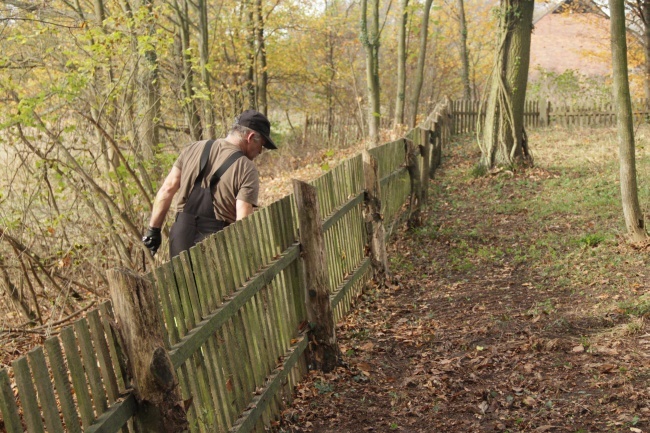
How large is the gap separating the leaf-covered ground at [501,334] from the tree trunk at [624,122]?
36 cm

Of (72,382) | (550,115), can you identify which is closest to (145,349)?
(72,382)

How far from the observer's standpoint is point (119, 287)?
275cm

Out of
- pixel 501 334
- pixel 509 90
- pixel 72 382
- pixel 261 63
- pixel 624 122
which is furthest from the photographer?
pixel 261 63

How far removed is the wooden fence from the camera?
2.45 meters

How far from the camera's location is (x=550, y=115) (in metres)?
23.0

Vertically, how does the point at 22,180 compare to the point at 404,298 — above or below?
above

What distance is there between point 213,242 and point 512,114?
442 inches

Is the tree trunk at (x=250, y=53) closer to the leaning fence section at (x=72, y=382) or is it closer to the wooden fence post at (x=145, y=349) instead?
the wooden fence post at (x=145, y=349)

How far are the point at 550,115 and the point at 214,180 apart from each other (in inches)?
792

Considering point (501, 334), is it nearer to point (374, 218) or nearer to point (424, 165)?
point (374, 218)

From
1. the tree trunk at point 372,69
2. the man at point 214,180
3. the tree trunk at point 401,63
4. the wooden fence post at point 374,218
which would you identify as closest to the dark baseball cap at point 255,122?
the man at point 214,180

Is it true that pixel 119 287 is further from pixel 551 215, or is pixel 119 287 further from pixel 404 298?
pixel 551 215

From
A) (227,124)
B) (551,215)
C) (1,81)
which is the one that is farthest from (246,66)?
(1,81)

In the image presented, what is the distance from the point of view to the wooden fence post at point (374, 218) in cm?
765
